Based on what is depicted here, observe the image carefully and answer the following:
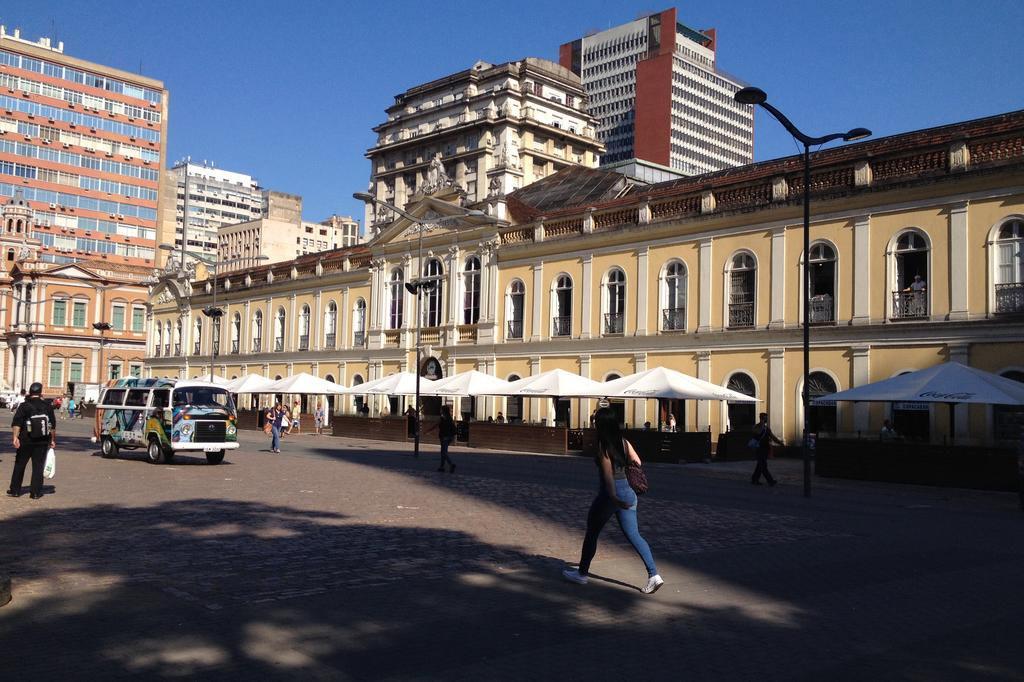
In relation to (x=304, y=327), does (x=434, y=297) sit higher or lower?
higher

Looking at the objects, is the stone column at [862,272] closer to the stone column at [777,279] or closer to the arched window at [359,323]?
the stone column at [777,279]

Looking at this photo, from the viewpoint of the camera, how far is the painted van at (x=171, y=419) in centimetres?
2409

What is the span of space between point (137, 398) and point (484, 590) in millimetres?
18913

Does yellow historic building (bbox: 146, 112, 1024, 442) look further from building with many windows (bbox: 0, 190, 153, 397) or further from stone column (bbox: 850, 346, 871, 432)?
building with many windows (bbox: 0, 190, 153, 397)

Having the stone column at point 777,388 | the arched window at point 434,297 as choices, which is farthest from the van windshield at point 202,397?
the arched window at point 434,297

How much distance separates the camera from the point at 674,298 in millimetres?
35844

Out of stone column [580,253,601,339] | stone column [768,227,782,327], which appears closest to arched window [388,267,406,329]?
stone column [580,253,601,339]

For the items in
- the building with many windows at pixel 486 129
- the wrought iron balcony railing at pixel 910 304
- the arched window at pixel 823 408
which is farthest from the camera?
the building with many windows at pixel 486 129

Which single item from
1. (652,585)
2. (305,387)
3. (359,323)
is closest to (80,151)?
(359,323)

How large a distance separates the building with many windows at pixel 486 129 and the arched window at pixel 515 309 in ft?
143

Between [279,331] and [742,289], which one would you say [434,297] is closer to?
[279,331]

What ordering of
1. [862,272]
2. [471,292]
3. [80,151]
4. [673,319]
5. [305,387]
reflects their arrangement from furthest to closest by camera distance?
[80,151] → [471,292] → [305,387] → [673,319] → [862,272]

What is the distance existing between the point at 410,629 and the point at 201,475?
14.8 m

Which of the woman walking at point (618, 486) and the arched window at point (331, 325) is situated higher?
the arched window at point (331, 325)
